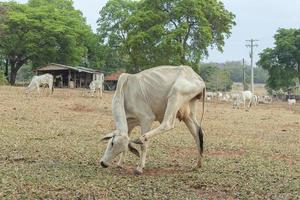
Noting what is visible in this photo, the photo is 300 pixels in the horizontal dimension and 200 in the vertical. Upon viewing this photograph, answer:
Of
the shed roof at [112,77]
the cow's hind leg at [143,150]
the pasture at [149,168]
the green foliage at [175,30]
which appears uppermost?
the green foliage at [175,30]

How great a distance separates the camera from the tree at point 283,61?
59469mm

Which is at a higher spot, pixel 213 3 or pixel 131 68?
pixel 213 3

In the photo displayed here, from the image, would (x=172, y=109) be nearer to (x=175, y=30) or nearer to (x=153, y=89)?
(x=153, y=89)

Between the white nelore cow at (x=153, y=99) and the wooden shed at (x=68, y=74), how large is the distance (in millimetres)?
44937

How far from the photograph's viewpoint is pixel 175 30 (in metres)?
44.5

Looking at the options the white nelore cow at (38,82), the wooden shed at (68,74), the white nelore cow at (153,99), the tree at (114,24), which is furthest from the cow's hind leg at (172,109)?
the tree at (114,24)

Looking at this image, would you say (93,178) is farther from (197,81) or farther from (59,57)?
(59,57)

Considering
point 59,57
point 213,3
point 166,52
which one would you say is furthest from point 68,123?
point 59,57

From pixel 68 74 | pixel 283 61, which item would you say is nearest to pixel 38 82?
pixel 68 74

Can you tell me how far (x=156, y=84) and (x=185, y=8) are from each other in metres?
38.2

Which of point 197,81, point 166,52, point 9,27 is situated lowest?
point 197,81

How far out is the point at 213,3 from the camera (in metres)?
48.7

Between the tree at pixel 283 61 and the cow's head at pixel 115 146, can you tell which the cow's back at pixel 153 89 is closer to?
the cow's head at pixel 115 146

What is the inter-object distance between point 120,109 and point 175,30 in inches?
1462
